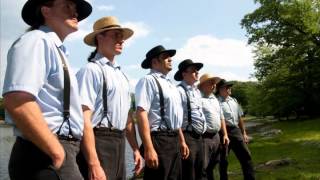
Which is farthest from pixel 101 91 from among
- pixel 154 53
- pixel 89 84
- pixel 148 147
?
pixel 154 53

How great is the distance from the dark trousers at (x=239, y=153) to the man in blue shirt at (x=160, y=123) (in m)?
4.69

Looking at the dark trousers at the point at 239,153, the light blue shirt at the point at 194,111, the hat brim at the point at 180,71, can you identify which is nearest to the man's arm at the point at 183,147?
the light blue shirt at the point at 194,111

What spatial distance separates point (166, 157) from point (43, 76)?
3.59 m

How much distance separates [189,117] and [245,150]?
3322mm

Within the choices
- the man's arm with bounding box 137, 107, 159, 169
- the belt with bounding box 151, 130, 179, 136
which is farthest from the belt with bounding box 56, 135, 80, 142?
the belt with bounding box 151, 130, 179, 136

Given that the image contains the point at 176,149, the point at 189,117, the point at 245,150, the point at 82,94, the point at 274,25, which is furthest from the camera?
the point at 274,25

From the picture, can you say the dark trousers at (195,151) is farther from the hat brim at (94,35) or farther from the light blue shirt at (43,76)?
the light blue shirt at (43,76)

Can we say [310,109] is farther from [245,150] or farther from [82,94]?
[82,94]

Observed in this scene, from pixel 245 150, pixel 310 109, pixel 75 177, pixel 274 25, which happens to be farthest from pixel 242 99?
pixel 75 177

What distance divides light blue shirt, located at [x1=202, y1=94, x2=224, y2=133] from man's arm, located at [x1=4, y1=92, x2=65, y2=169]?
23.3 feet

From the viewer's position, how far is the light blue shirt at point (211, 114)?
32.8ft

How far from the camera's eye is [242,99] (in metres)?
118

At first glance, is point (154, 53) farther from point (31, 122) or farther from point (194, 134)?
point (31, 122)

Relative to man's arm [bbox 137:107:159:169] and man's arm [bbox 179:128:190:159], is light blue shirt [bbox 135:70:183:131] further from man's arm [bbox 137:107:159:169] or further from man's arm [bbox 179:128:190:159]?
man's arm [bbox 179:128:190:159]
